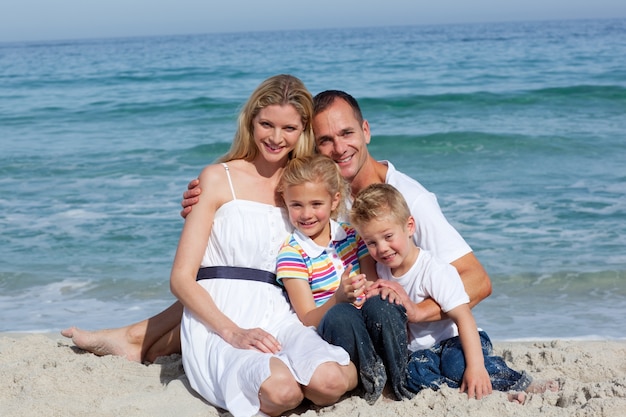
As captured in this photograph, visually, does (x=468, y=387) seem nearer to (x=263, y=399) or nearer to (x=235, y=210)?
(x=263, y=399)

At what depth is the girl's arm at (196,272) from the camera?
3484mm

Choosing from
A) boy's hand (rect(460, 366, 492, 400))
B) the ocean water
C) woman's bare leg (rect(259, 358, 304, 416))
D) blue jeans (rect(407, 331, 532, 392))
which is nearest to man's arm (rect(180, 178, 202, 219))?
woman's bare leg (rect(259, 358, 304, 416))

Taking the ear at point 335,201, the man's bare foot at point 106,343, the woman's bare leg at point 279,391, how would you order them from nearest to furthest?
1. the woman's bare leg at point 279,391
2. the ear at point 335,201
3. the man's bare foot at point 106,343

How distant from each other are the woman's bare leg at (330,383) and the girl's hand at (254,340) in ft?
0.76

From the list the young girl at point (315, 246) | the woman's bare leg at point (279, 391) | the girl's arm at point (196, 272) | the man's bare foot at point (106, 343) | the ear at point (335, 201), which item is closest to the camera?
the woman's bare leg at point (279, 391)

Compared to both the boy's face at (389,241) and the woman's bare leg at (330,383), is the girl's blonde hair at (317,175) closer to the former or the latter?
the boy's face at (389,241)

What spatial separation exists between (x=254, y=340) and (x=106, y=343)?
1.23m

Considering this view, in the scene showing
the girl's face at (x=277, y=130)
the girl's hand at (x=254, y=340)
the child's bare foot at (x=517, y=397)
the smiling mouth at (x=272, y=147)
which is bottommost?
the child's bare foot at (x=517, y=397)

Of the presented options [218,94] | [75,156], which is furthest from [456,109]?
[75,156]

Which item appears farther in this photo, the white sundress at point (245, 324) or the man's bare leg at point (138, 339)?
the man's bare leg at point (138, 339)

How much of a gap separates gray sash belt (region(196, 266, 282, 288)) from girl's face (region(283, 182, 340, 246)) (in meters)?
0.27

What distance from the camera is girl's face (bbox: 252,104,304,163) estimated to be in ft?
12.4

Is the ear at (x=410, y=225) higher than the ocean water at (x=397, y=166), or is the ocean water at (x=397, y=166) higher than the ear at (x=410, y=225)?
the ear at (x=410, y=225)

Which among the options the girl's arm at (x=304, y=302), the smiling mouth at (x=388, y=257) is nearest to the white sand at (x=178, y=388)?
the girl's arm at (x=304, y=302)
